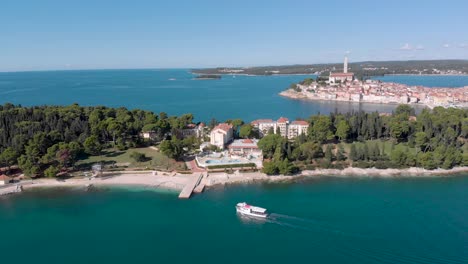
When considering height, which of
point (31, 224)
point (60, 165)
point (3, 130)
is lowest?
point (31, 224)

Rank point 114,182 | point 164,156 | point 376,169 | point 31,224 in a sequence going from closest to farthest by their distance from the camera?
1. point 31,224
2. point 114,182
3. point 376,169
4. point 164,156

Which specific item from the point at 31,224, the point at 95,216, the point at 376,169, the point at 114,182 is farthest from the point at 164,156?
the point at 376,169

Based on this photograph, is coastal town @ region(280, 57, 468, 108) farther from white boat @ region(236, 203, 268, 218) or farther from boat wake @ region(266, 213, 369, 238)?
white boat @ region(236, 203, 268, 218)

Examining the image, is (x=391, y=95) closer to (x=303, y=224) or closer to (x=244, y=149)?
(x=244, y=149)

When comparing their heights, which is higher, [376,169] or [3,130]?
[3,130]

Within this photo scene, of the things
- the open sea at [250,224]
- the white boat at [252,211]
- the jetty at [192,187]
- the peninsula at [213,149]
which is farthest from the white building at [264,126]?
the white boat at [252,211]

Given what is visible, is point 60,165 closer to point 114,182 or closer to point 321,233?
point 114,182
